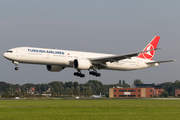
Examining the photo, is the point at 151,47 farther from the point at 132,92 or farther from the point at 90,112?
the point at 132,92

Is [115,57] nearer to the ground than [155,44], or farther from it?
nearer to the ground

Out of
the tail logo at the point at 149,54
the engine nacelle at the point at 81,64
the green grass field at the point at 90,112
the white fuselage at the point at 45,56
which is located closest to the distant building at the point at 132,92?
the tail logo at the point at 149,54

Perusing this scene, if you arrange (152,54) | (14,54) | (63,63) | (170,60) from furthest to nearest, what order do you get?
(152,54) → (170,60) → (63,63) → (14,54)

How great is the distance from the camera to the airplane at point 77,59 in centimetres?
5025

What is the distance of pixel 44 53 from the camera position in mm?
51438

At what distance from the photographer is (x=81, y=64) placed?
53719mm

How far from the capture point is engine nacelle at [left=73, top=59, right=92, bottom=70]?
53409 mm

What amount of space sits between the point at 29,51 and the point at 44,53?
2.59 meters

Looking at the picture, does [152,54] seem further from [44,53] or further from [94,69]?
[44,53]

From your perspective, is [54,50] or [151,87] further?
[151,87]

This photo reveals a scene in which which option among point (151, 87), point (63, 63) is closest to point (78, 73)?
point (63, 63)

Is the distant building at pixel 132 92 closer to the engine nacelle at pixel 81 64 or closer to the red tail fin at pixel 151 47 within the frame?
the red tail fin at pixel 151 47

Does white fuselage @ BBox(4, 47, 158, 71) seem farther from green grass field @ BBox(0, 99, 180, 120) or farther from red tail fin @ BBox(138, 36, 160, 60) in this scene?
red tail fin @ BBox(138, 36, 160, 60)

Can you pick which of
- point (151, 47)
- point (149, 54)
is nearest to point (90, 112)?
point (149, 54)
